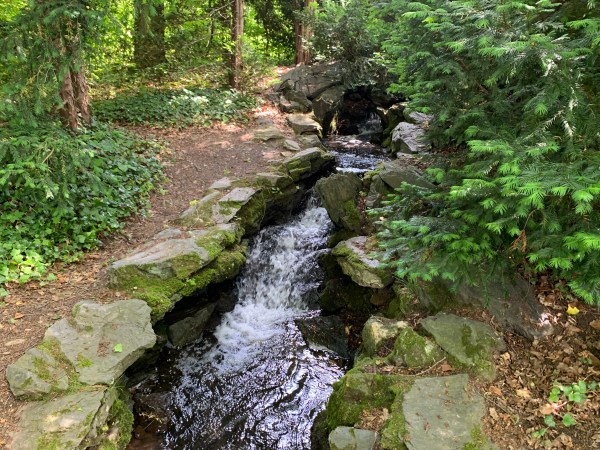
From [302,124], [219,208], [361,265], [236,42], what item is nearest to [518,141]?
[361,265]

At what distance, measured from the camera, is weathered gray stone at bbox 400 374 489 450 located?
3850 millimetres

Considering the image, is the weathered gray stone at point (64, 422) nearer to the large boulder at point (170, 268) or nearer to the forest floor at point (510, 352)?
the forest floor at point (510, 352)

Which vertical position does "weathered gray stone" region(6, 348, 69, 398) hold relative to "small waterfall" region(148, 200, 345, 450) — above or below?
above

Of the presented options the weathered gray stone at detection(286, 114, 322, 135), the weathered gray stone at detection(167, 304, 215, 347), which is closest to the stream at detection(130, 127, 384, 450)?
the weathered gray stone at detection(167, 304, 215, 347)

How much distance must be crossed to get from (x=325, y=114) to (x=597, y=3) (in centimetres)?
1155

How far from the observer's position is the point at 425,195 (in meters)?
5.27

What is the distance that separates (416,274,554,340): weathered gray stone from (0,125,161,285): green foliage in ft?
18.4

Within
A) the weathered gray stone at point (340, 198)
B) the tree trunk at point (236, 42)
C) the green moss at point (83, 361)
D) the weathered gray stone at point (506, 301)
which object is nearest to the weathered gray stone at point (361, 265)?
the weathered gray stone at point (506, 301)

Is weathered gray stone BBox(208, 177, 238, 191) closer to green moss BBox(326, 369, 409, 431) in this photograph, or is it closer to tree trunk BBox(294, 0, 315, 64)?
green moss BBox(326, 369, 409, 431)

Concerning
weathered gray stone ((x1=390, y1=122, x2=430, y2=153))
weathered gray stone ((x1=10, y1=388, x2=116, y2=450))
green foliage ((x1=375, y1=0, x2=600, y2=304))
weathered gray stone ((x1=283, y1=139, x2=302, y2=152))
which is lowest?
weathered gray stone ((x1=10, y1=388, x2=116, y2=450))

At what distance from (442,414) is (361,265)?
281 cm

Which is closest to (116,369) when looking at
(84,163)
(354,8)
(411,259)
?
(84,163)

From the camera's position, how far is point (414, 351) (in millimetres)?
4816

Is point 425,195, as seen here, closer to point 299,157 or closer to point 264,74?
point 299,157
